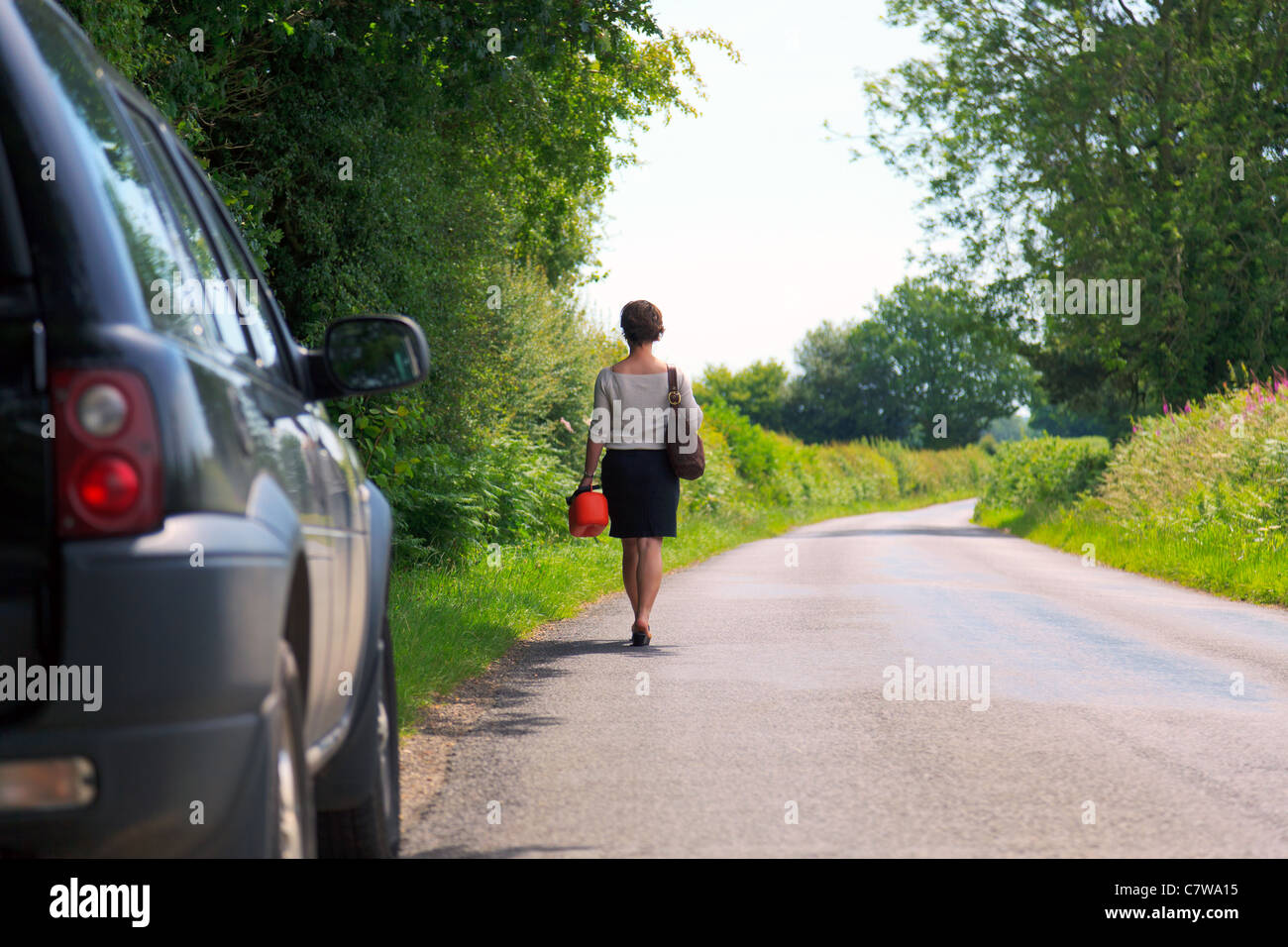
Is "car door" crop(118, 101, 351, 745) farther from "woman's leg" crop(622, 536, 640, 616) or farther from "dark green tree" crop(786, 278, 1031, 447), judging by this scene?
"dark green tree" crop(786, 278, 1031, 447)

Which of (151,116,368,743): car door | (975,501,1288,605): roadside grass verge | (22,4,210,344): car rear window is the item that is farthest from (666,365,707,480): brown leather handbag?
(975,501,1288,605): roadside grass verge

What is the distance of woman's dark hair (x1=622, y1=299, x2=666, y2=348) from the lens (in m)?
9.22

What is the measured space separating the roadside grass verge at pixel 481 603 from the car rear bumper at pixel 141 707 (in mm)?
4023

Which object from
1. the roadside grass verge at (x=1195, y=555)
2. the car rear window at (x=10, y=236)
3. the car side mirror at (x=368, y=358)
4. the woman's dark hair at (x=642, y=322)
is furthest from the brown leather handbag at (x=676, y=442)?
the car rear window at (x=10, y=236)

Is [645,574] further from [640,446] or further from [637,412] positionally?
[637,412]

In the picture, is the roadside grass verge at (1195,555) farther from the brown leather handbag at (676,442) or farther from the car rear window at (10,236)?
the car rear window at (10,236)

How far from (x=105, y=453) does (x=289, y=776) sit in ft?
2.55

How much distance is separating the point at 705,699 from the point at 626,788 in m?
2.04

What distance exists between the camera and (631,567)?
30.3 feet

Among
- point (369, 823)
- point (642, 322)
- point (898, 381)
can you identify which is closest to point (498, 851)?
point (369, 823)

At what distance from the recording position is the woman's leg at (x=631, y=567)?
9164mm
